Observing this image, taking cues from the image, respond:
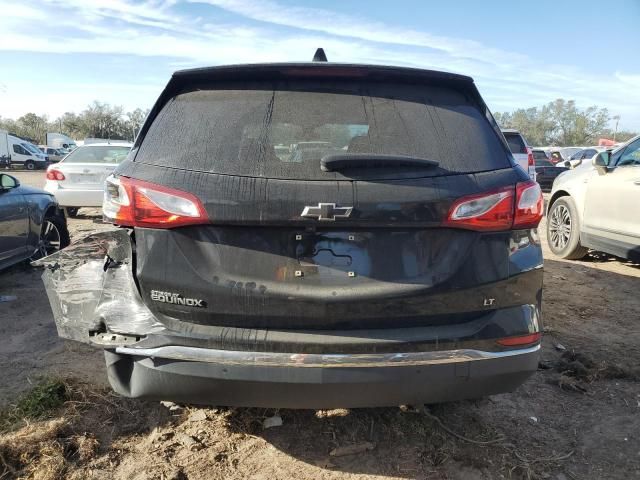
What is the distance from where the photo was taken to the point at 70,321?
2475 mm

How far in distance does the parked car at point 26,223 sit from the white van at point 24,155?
1433 inches

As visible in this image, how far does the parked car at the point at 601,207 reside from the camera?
233 inches

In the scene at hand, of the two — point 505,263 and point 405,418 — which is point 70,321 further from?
point 505,263

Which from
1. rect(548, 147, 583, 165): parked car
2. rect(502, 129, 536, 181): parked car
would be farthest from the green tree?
rect(502, 129, 536, 181): parked car

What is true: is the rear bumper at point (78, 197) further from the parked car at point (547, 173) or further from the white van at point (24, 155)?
the white van at point (24, 155)

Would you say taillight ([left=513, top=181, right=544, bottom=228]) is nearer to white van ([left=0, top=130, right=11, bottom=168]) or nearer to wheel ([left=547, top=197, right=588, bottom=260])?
wheel ([left=547, top=197, right=588, bottom=260])

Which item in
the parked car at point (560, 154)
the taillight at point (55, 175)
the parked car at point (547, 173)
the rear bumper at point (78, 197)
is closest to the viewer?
the rear bumper at point (78, 197)

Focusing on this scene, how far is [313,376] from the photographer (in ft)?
6.63

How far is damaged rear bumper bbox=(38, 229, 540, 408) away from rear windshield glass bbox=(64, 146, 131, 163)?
29.4ft

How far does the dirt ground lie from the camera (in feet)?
8.17

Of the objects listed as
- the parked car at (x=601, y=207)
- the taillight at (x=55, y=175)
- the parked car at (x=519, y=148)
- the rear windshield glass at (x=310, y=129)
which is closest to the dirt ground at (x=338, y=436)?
the rear windshield glass at (x=310, y=129)

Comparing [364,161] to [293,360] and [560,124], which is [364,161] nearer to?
[293,360]

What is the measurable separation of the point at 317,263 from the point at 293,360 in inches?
15.9

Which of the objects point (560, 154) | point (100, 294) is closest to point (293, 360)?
point (100, 294)
